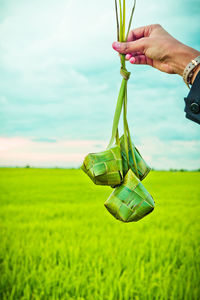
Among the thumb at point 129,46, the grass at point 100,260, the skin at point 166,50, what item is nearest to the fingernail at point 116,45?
the thumb at point 129,46

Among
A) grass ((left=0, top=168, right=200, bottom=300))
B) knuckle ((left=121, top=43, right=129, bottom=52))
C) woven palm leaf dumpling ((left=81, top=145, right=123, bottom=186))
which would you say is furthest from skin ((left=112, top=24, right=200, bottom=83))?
grass ((left=0, top=168, right=200, bottom=300))

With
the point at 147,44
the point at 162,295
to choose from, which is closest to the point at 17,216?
the point at 162,295

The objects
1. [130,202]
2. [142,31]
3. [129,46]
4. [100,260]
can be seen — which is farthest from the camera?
[100,260]

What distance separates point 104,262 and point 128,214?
281 centimetres

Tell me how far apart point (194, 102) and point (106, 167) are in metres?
0.40

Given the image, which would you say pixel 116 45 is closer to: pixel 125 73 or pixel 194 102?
pixel 125 73

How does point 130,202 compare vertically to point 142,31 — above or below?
below

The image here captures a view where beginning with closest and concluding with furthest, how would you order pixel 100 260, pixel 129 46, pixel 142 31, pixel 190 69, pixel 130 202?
pixel 130 202 < pixel 129 46 < pixel 190 69 < pixel 142 31 < pixel 100 260

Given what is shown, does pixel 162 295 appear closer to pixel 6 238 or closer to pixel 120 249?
pixel 120 249

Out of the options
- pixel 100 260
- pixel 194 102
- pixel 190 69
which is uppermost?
pixel 190 69

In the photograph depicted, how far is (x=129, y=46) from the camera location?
912 mm

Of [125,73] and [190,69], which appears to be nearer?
[125,73]

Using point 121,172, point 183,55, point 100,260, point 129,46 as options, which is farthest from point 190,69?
point 100,260

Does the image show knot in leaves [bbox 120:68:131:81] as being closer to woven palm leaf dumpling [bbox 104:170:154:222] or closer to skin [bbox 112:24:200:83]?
skin [bbox 112:24:200:83]
